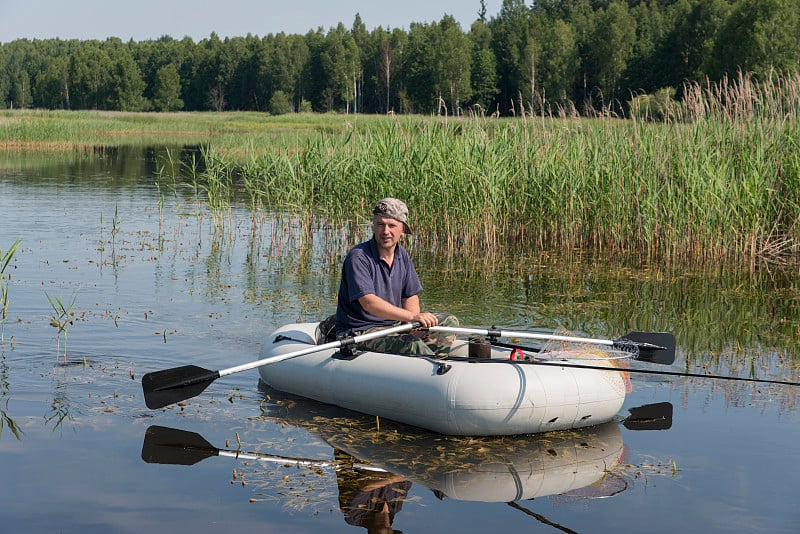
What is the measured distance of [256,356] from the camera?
7672mm

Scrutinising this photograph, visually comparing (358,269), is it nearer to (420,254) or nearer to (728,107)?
(420,254)

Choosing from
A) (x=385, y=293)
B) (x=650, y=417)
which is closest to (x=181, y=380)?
(x=385, y=293)

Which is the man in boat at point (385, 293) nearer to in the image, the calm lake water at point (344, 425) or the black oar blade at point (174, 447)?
the calm lake water at point (344, 425)

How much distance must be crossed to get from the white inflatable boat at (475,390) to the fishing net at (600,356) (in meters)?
0.01

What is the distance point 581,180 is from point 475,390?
22.5 ft

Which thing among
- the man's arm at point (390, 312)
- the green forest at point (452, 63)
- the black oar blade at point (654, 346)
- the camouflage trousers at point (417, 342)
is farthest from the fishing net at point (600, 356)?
the green forest at point (452, 63)

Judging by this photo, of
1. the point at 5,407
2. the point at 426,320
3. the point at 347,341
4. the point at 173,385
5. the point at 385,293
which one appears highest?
the point at 385,293

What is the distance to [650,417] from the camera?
20.6 feet

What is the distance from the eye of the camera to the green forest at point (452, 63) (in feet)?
156

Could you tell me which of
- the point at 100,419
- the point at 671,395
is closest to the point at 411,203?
the point at 671,395

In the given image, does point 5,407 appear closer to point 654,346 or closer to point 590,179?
point 654,346

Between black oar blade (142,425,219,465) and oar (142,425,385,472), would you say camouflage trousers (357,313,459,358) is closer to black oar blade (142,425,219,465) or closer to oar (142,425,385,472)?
oar (142,425,385,472)

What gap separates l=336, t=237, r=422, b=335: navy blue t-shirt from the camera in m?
6.16

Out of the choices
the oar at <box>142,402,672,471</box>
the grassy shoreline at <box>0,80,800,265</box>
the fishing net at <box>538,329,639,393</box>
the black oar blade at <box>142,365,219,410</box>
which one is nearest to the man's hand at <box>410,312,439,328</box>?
the fishing net at <box>538,329,639,393</box>
